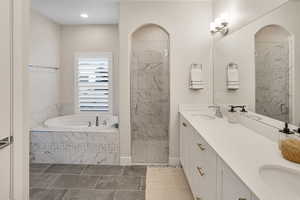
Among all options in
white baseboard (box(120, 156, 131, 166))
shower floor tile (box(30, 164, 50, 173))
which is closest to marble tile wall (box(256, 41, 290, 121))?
white baseboard (box(120, 156, 131, 166))

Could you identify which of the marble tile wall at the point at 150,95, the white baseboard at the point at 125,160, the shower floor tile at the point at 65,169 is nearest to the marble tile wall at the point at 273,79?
the marble tile wall at the point at 150,95

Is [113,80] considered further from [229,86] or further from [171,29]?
[229,86]

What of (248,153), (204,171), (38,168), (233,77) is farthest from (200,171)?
(38,168)

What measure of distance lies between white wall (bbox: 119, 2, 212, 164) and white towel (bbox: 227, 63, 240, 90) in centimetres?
60

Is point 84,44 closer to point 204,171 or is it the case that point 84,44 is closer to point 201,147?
point 201,147

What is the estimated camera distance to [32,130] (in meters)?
3.46

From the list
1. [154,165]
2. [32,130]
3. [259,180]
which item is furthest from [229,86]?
[32,130]

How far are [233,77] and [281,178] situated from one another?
1.81 meters

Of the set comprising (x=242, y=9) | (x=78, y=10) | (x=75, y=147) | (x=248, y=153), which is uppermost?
(x=78, y=10)

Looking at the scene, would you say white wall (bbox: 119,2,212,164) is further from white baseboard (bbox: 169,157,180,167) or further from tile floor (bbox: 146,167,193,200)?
tile floor (bbox: 146,167,193,200)

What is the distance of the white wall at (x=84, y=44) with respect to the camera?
15.5ft

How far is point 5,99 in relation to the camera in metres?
1.16

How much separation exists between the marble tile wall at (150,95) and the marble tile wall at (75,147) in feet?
1.27

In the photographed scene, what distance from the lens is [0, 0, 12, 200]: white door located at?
1.14 m
